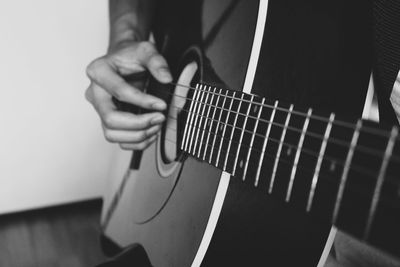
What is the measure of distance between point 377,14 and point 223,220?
0.45 meters

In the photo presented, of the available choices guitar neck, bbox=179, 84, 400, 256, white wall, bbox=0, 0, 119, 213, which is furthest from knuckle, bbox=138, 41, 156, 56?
white wall, bbox=0, 0, 119, 213

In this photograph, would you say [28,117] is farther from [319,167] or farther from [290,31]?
[319,167]

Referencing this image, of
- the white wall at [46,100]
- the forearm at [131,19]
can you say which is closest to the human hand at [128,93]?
Answer: the forearm at [131,19]

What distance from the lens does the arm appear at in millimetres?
782

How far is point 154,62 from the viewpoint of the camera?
0.80 m

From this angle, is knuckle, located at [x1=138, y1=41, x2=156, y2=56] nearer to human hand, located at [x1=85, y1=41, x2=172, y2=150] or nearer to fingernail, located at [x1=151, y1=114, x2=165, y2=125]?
human hand, located at [x1=85, y1=41, x2=172, y2=150]

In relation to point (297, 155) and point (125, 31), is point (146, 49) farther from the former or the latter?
point (297, 155)

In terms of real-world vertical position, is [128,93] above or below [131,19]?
below

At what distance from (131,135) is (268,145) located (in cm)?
42

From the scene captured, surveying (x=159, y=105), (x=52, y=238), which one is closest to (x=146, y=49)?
(x=159, y=105)

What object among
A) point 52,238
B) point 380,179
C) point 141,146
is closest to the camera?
point 380,179

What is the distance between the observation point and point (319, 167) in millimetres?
412

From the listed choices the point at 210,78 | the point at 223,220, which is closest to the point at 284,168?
the point at 223,220

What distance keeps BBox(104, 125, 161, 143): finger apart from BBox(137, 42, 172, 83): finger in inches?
4.4
